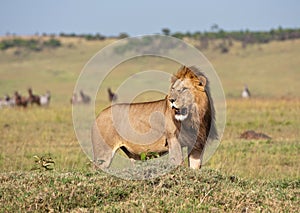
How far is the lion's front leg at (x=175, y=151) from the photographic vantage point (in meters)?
8.33

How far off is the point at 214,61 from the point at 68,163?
5677cm

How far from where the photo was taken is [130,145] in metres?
9.22

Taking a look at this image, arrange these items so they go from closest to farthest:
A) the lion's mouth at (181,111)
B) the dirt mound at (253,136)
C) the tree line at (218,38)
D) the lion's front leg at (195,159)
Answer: the lion's mouth at (181,111)
the lion's front leg at (195,159)
the dirt mound at (253,136)
the tree line at (218,38)

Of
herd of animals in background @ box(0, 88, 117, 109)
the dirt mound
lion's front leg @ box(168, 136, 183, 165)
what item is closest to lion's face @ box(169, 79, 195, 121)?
lion's front leg @ box(168, 136, 183, 165)

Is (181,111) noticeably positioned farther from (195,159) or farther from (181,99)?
(195,159)

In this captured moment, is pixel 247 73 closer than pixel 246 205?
No

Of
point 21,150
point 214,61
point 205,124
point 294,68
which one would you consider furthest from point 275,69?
point 205,124

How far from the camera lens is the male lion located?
8375mm

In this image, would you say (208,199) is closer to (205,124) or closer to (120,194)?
(120,194)

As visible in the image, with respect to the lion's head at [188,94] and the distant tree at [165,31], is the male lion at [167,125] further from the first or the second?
the distant tree at [165,31]

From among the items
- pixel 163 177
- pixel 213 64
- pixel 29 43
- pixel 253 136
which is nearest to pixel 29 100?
pixel 253 136

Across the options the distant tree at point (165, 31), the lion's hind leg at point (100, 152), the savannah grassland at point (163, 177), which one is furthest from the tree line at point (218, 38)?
the lion's hind leg at point (100, 152)

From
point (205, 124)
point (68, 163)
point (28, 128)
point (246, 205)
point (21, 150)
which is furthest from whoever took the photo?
point (28, 128)

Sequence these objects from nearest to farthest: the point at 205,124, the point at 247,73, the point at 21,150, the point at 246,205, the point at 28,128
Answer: the point at 246,205
the point at 205,124
the point at 21,150
the point at 28,128
the point at 247,73
